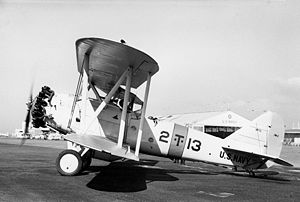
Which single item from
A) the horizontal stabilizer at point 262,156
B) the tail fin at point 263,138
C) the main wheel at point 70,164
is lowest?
the main wheel at point 70,164

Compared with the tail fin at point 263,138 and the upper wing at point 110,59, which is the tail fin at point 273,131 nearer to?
the tail fin at point 263,138

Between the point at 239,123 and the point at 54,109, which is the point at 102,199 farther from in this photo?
the point at 239,123

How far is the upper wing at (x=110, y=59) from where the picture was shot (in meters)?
7.07

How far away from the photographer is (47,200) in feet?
17.5

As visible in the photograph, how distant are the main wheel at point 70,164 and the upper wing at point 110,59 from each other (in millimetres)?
2431

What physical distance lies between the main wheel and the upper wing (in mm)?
2431

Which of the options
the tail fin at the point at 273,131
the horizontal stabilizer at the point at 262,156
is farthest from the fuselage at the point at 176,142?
the tail fin at the point at 273,131

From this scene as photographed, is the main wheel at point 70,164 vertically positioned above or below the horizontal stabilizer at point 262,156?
below

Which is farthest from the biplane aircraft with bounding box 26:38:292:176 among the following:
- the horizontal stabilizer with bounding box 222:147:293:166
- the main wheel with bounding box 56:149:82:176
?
the main wheel with bounding box 56:149:82:176

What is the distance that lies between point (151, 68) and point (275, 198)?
445 centimetres

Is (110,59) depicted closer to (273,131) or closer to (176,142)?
(176,142)

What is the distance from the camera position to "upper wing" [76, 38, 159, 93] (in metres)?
7.07

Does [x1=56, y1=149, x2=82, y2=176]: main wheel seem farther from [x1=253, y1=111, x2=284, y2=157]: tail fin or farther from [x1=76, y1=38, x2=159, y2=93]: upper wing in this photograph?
[x1=253, y1=111, x2=284, y2=157]: tail fin

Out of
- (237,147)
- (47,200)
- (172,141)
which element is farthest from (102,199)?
(237,147)
